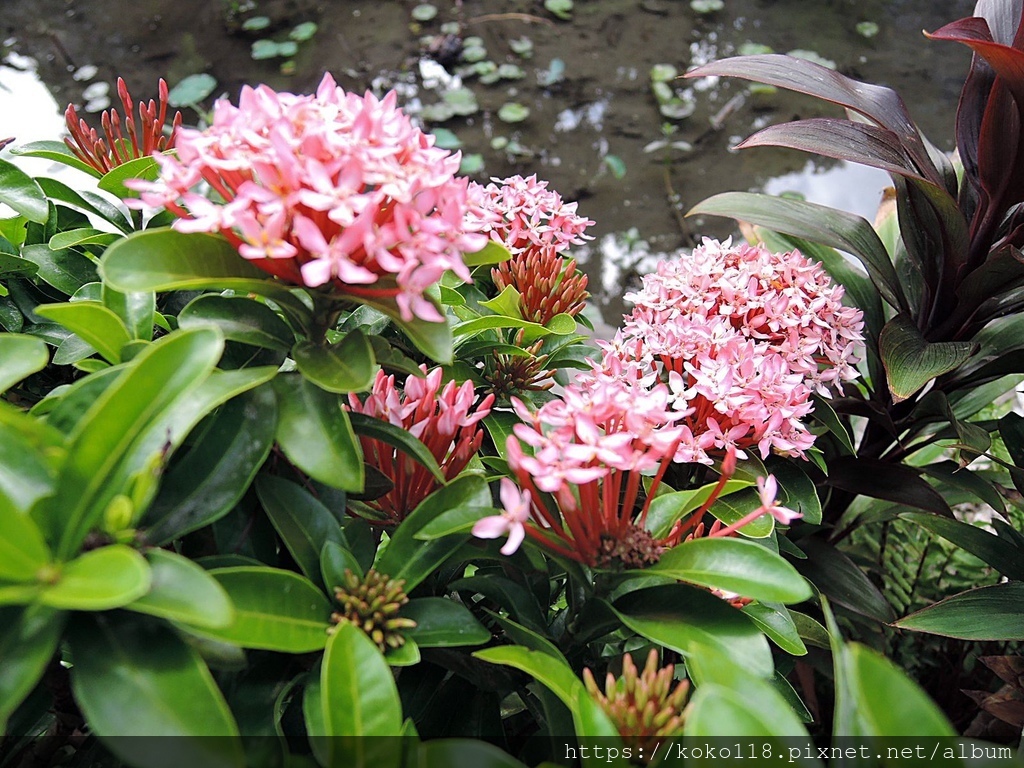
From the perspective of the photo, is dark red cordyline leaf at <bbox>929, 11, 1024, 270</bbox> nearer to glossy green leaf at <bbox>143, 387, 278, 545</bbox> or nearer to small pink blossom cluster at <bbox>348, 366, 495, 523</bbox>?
small pink blossom cluster at <bbox>348, 366, 495, 523</bbox>

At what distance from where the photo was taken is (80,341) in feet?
2.64

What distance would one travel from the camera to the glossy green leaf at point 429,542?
0.66 m

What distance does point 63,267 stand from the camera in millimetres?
913

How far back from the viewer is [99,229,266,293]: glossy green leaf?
1.95ft

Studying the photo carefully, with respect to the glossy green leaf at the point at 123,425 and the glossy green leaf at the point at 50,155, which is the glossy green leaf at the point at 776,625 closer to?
the glossy green leaf at the point at 123,425

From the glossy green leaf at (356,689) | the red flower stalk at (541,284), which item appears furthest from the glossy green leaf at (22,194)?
the glossy green leaf at (356,689)

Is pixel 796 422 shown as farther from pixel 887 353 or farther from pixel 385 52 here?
pixel 385 52

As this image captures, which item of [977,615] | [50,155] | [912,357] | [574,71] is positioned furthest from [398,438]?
[574,71]

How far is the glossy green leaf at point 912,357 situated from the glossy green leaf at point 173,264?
874mm

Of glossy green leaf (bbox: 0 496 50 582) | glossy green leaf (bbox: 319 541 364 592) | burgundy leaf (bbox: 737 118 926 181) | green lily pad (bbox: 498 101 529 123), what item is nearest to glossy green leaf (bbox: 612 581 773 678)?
glossy green leaf (bbox: 319 541 364 592)

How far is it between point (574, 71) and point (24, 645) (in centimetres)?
415

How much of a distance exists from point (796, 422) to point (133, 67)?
171 inches

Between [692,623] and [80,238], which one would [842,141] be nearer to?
[692,623]

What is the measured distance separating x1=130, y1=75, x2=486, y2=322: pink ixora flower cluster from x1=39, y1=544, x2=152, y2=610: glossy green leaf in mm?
236
